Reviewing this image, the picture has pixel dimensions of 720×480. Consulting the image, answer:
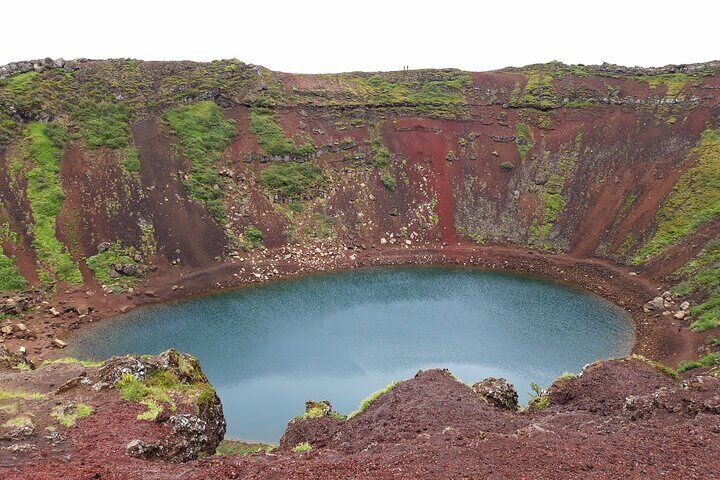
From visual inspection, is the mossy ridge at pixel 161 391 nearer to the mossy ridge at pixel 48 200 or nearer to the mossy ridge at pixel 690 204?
the mossy ridge at pixel 48 200

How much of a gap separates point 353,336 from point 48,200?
3589 centimetres

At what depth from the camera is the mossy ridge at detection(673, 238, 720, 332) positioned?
1577 inches

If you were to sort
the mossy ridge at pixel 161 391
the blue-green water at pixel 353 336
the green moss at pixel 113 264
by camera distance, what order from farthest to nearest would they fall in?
the green moss at pixel 113 264 < the blue-green water at pixel 353 336 < the mossy ridge at pixel 161 391

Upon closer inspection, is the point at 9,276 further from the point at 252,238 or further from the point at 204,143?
the point at 204,143

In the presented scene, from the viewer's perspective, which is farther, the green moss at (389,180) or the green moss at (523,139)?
the green moss at (523,139)

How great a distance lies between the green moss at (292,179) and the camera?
64688mm

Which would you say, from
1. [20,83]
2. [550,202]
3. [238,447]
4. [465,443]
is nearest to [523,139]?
[550,202]

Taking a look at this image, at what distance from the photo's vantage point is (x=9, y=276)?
46.0m

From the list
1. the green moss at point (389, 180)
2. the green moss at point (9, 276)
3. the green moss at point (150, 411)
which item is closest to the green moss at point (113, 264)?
the green moss at point (9, 276)

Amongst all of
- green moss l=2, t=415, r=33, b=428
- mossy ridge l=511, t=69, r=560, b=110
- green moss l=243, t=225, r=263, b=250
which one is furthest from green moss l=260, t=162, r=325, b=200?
green moss l=2, t=415, r=33, b=428

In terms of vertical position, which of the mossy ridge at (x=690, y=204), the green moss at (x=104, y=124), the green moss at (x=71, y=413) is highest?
the mossy ridge at (x=690, y=204)

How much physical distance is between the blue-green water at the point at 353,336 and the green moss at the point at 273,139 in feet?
Answer: 70.9

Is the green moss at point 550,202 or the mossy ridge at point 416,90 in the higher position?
the mossy ridge at point 416,90

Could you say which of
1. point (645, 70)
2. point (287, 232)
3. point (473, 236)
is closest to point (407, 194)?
point (473, 236)
